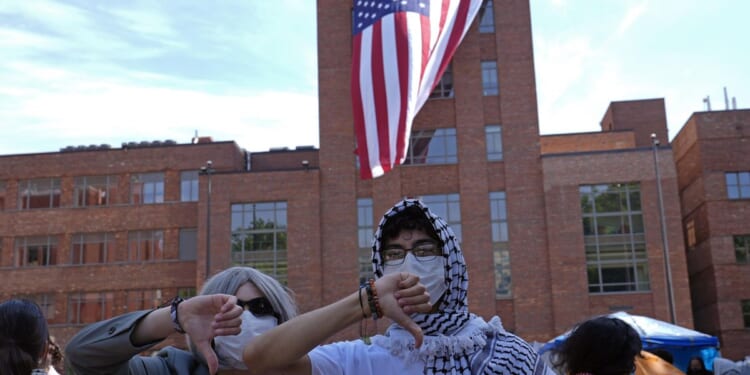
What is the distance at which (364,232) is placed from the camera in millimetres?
45875

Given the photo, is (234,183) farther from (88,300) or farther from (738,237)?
(738,237)

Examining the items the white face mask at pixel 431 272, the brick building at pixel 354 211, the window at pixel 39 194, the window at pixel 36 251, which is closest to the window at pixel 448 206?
the brick building at pixel 354 211

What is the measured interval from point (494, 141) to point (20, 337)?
44301 mm

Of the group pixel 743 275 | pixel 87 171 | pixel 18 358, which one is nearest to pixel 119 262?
pixel 87 171

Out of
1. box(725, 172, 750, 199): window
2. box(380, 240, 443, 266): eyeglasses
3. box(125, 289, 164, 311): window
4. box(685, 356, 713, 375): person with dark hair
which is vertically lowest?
box(685, 356, 713, 375): person with dark hair

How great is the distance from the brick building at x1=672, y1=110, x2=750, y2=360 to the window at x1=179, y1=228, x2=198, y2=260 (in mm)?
29600

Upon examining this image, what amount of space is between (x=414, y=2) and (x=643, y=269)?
21.5 m

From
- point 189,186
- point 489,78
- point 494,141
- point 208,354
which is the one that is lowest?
point 208,354

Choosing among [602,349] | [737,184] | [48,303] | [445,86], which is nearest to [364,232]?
[445,86]

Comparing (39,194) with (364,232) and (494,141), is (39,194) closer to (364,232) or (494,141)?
(364,232)

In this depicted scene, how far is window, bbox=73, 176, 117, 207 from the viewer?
51656mm

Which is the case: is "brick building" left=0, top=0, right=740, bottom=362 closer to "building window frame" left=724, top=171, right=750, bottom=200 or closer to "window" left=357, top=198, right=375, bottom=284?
"window" left=357, top=198, right=375, bottom=284

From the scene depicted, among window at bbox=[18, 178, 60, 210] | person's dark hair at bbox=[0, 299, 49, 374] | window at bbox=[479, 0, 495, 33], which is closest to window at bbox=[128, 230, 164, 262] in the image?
window at bbox=[18, 178, 60, 210]

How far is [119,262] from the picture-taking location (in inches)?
1971
